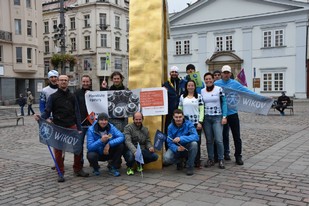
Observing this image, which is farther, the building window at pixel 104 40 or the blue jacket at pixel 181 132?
the building window at pixel 104 40

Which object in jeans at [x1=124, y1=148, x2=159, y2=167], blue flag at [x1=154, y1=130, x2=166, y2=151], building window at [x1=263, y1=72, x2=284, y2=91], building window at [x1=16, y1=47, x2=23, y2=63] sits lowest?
jeans at [x1=124, y1=148, x2=159, y2=167]

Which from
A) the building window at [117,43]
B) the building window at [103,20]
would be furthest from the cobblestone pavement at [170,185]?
the building window at [117,43]

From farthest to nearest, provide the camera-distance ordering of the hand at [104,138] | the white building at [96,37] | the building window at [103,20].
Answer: the building window at [103,20], the white building at [96,37], the hand at [104,138]

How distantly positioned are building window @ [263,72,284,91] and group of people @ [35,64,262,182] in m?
30.7

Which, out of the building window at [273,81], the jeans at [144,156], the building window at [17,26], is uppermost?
the building window at [17,26]

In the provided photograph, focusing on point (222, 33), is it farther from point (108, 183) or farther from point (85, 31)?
point (108, 183)

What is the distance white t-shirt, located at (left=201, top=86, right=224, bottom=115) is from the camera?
6.70 metres

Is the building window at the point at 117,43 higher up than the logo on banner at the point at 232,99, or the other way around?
the building window at the point at 117,43

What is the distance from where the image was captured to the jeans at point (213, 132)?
6.75 metres

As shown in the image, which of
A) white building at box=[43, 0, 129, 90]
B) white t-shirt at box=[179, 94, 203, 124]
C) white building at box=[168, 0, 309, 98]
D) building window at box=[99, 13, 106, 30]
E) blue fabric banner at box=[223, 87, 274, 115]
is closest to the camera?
white t-shirt at box=[179, 94, 203, 124]

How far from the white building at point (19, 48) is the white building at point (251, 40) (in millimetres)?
16053

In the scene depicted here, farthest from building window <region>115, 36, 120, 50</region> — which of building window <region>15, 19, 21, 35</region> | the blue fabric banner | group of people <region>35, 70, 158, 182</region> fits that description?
group of people <region>35, 70, 158, 182</region>

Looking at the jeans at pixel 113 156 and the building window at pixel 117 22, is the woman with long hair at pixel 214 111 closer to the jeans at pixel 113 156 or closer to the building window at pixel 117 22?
the jeans at pixel 113 156

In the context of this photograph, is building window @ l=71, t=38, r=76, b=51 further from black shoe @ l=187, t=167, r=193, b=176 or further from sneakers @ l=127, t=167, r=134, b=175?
black shoe @ l=187, t=167, r=193, b=176
